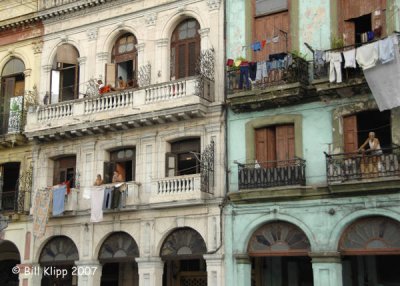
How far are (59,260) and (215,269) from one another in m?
7.31

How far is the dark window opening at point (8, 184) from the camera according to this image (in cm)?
2880

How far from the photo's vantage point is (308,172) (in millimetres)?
21750

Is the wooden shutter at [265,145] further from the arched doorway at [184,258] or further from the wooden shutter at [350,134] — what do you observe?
the arched doorway at [184,258]

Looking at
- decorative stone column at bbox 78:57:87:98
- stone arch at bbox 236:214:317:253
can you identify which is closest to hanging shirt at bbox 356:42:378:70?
stone arch at bbox 236:214:317:253

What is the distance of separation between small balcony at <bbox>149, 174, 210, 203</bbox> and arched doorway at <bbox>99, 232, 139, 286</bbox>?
2265 mm

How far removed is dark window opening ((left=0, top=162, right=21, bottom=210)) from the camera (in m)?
28.8

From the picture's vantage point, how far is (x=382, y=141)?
21156 millimetres

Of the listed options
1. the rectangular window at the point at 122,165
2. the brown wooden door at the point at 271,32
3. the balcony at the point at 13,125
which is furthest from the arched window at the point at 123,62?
the brown wooden door at the point at 271,32

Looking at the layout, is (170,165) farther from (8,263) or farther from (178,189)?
(8,263)

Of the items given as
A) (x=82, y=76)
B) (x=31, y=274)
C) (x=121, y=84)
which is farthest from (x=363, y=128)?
(x=31, y=274)

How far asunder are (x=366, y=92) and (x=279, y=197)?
173 inches

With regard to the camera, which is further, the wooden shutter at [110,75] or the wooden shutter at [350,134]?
the wooden shutter at [110,75]

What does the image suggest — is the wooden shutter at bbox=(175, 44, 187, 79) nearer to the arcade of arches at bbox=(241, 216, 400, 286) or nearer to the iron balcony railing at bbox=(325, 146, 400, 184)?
the arcade of arches at bbox=(241, 216, 400, 286)

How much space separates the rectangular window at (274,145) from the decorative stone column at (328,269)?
3368 mm
